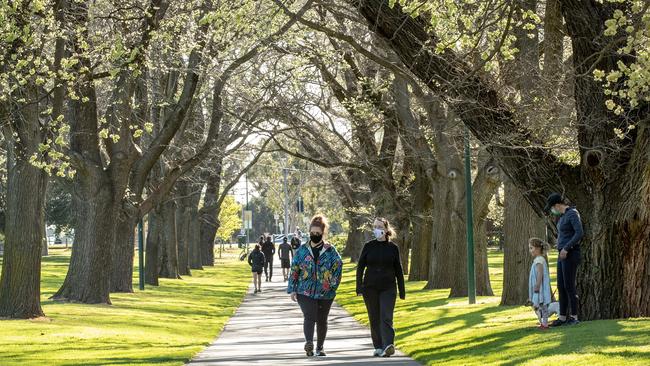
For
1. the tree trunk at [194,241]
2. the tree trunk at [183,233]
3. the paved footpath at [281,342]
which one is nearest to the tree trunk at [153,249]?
the tree trunk at [183,233]

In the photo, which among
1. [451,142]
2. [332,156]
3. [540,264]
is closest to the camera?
[540,264]

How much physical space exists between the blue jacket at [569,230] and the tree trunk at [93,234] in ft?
46.7

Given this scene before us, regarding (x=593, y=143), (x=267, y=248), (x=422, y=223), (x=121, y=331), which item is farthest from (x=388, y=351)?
(x=267, y=248)

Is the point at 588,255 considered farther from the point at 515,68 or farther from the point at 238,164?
the point at 238,164

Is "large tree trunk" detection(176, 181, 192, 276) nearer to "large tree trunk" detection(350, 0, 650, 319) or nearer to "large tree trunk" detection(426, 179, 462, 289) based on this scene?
"large tree trunk" detection(426, 179, 462, 289)

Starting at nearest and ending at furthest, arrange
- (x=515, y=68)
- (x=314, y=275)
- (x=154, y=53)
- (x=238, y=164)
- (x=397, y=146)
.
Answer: (x=314, y=275), (x=515, y=68), (x=154, y=53), (x=397, y=146), (x=238, y=164)

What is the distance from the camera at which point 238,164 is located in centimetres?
7144

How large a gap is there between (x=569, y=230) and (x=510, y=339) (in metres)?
1.76

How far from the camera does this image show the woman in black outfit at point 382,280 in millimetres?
16125

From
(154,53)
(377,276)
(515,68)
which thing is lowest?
(377,276)

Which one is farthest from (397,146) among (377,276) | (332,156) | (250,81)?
(377,276)

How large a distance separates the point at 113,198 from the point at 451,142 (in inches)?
366

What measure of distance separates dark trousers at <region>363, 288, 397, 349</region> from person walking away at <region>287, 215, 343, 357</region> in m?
0.51

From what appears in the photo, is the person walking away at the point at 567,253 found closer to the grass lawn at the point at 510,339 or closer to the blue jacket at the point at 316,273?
the grass lawn at the point at 510,339
